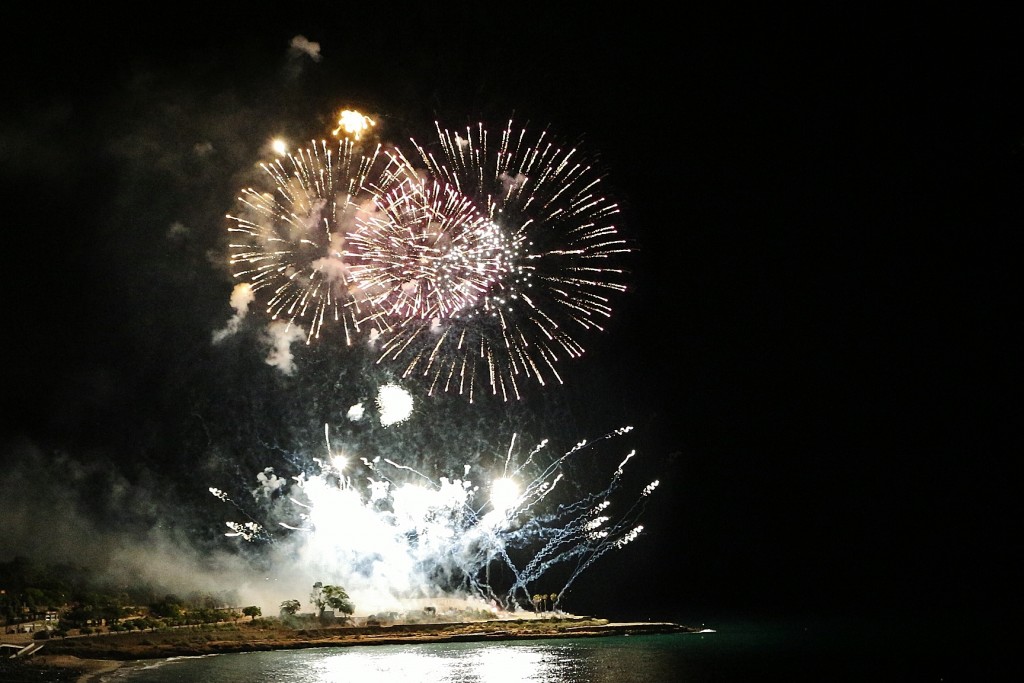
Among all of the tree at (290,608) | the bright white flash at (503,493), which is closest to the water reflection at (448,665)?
the bright white flash at (503,493)

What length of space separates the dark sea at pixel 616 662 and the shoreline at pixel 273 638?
144 centimetres

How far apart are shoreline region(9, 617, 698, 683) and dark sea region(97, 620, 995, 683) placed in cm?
144

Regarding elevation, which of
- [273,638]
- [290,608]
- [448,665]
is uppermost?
[290,608]

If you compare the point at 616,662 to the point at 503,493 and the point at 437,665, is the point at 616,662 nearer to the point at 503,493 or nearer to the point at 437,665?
the point at 437,665

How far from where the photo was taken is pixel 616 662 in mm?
37688

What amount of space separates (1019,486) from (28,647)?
280ft

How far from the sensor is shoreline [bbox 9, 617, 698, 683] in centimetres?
3778

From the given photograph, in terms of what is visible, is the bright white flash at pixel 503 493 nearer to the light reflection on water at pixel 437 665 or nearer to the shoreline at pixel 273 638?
the light reflection on water at pixel 437 665

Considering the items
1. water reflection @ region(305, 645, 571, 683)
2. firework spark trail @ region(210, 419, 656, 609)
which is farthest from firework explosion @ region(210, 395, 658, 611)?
water reflection @ region(305, 645, 571, 683)

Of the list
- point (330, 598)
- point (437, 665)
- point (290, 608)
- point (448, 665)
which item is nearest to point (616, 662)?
point (448, 665)

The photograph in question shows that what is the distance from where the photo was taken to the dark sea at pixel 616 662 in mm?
32906

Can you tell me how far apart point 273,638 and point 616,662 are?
73.7 ft

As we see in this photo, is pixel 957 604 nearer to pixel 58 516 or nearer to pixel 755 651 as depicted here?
pixel 755 651

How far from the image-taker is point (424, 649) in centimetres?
4584
